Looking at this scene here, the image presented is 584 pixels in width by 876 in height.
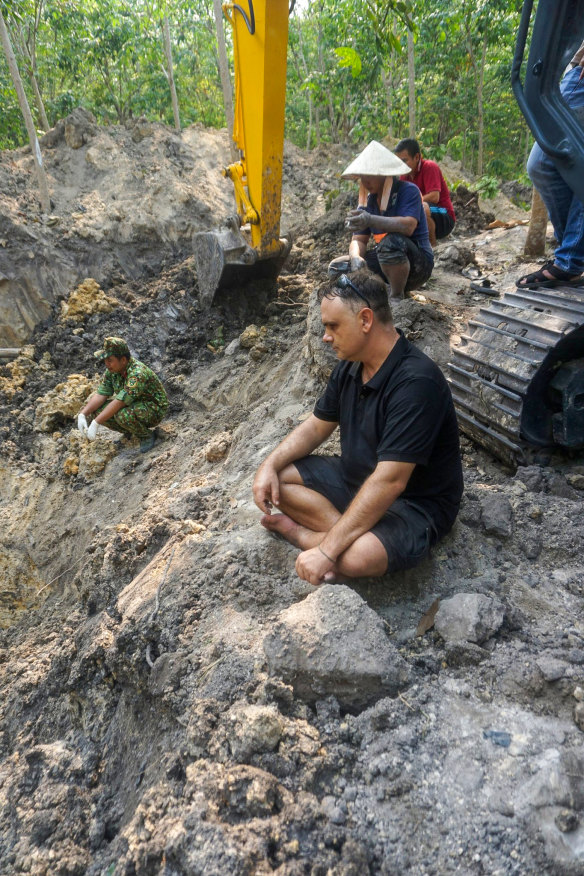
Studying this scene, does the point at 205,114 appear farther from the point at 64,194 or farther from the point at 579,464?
the point at 579,464

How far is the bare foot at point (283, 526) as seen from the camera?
2576 millimetres

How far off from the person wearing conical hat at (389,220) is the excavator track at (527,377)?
3.20 ft

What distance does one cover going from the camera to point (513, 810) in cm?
142

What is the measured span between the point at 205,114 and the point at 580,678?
20176mm

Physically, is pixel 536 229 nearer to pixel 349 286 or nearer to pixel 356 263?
pixel 356 263

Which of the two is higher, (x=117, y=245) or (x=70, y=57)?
(x=70, y=57)

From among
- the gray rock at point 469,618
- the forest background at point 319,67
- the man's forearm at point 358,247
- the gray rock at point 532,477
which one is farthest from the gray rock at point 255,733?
the forest background at point 319,67

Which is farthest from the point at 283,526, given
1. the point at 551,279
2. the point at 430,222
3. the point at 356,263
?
the point at 430,222

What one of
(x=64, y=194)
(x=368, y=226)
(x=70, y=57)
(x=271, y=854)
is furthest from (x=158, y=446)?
(x=70, y=57)

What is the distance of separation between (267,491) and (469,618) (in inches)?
41.3

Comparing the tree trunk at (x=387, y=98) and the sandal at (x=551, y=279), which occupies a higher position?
the tree trunk at (x=387, y=98)

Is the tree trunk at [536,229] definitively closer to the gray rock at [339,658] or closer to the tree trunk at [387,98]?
the gray rock at [339,658]

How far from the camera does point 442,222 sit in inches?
210

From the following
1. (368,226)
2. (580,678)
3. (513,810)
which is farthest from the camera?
(368,226)
